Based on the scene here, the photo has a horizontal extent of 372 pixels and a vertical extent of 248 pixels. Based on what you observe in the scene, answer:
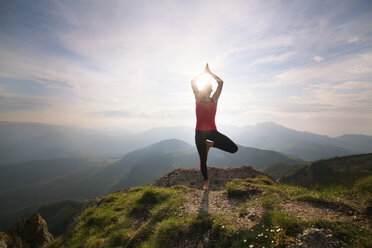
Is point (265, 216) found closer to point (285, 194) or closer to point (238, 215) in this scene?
point (238, 215)

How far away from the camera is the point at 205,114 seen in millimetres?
8711

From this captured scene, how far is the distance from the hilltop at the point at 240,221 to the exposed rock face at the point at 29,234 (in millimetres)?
7950

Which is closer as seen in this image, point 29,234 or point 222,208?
point 222,208

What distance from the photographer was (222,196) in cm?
812

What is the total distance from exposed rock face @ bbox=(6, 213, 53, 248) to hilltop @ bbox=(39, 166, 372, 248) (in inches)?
313

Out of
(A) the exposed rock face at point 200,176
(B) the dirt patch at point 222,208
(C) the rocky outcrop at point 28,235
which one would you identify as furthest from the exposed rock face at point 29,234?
(B) the dirt patch at point 222,208

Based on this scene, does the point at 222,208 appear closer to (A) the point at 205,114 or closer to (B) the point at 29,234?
(A) the point at 205,114

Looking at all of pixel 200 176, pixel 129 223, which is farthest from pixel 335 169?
pixel 129 223

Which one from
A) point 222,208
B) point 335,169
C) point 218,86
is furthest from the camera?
point 335,169

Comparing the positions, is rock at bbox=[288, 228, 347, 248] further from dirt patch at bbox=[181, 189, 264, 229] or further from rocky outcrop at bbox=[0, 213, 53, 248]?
rocky outcrop at bbox=[0, 213, 53, 248]

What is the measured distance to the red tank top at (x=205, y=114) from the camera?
8695 millimetres

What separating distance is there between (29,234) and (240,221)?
61.3 feet

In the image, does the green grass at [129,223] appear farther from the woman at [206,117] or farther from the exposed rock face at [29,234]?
the exposed rock face at [29,234]

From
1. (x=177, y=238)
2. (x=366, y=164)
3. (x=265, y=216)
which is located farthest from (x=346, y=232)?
(x=366, y=164)
